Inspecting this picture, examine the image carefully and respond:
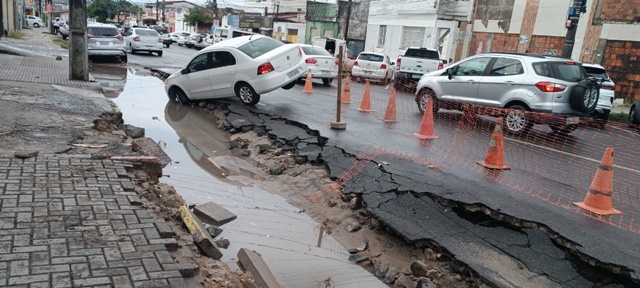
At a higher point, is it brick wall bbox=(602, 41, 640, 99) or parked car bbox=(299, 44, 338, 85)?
brick wall bbox=(602, 41, 640, 99)

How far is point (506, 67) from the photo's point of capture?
10172 mm

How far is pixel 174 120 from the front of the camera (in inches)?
428

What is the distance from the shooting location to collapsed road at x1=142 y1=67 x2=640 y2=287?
402cm

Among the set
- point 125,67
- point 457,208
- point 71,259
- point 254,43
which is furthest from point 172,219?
point 125,67

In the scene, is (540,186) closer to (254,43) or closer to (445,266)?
(445,266)

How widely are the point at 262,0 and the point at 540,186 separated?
216 ft

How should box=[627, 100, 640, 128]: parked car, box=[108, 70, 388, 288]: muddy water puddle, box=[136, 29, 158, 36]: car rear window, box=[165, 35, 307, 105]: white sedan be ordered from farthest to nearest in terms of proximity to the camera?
box=[136, 29, 158, 36]: car rear window, box=[627, 100, 640, 128]: parked car, box=[165, 35, 307, 105]: white sedan, box=[108, 70, 388, 288]: muddy water puddle

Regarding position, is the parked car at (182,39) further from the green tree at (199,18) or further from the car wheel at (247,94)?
the car wheel at (247,94)

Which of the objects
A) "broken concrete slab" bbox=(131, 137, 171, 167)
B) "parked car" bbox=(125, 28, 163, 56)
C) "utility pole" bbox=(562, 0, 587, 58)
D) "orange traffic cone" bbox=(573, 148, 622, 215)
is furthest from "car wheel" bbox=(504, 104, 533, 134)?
"parked car" bbox=(125, 28, 163, 56)

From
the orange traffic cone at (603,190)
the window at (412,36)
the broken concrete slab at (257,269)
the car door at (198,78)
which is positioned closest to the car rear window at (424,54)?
the window at (412,36)

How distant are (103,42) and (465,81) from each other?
17101mm

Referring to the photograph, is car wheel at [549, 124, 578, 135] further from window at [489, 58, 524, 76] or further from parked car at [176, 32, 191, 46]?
parked car at [176, 32, 191, 46]

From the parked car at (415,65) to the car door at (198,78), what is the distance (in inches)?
401

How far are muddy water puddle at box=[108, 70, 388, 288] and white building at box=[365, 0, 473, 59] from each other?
65.4ft
